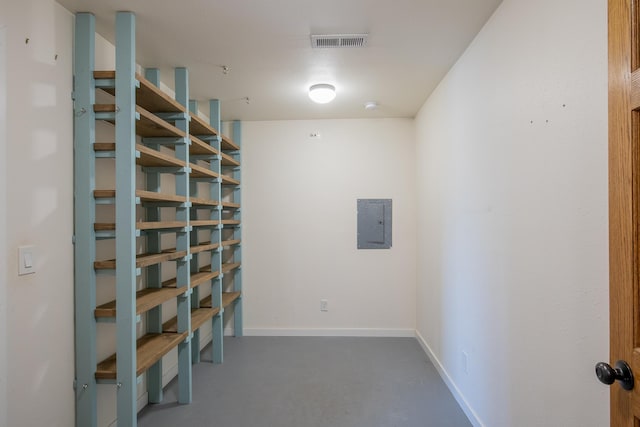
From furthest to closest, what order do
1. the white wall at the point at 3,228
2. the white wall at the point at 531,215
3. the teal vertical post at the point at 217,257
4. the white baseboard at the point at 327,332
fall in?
the white baseboard at the point at 327,332, the teal vertical post at the point at 217,257, the white wall at the point at 3,228, the white wall at the point at 531,215

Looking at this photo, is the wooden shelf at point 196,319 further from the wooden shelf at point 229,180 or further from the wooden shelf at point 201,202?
the wooden shelf at point 229,180

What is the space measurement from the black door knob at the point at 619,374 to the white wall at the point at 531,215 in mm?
215

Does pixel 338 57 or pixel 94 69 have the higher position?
pixel 338 57

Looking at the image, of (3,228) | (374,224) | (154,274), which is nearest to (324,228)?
(374,224)

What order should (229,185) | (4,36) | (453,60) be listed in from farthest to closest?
(229,185) < (453,60) < (4,36)

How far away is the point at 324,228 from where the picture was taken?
3.84 meters

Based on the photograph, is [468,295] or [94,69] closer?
[94,69]

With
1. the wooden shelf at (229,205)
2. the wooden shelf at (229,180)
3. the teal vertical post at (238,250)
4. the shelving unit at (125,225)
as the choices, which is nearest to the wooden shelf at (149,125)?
the shelving unit at (125,225)

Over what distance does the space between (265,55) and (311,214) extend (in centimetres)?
200

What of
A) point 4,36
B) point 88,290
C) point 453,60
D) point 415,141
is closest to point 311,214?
point 415,141

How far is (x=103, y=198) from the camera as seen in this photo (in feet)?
5.77

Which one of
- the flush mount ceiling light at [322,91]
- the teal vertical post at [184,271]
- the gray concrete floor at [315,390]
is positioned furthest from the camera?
the flush mount ceiling light at [322,91]

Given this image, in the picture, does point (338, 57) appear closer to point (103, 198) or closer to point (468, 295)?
point (103, 198)

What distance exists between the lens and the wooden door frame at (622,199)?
2.77 feet
